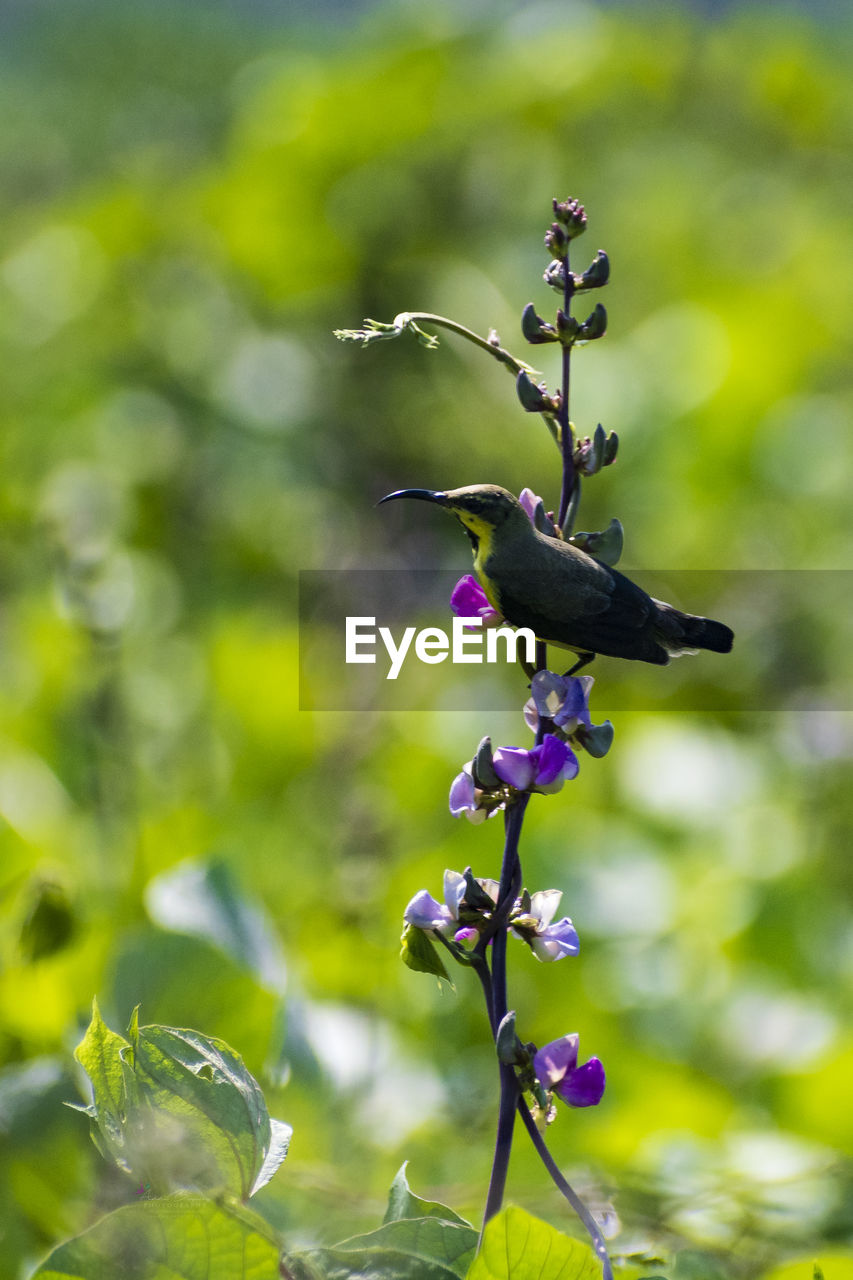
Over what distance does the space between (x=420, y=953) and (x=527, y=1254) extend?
0.06m

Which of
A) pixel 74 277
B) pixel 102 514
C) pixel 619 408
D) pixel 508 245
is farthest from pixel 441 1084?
pixel 74 277

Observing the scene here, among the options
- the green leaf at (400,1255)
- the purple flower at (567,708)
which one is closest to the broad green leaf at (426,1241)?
the green leaf at (400,1255)

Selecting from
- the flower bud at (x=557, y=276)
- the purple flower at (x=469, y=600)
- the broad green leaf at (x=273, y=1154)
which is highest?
the flower bud at (x=557, y=276)

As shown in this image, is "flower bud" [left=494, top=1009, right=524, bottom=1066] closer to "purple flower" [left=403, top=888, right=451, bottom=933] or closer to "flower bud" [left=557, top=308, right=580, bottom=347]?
"purple flower" [left=403, top=888, right=451, bottom=933]

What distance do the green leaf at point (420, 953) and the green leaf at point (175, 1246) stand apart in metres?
0.06

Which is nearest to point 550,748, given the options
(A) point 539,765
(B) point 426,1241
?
(A) point 539,765

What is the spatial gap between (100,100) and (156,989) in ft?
7.79

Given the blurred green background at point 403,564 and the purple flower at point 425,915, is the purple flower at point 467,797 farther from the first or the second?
the blurred green background at point 403,564

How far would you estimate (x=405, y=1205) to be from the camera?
260 mm

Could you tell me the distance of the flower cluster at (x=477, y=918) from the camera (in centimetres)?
23

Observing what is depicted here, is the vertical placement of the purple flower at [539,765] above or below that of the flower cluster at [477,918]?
above

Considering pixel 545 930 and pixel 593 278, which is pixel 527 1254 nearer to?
pixel 545 930

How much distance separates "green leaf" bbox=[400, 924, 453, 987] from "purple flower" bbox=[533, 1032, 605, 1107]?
23 millimetres

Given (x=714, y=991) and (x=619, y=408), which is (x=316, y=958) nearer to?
(x=714, y=991)
